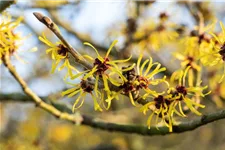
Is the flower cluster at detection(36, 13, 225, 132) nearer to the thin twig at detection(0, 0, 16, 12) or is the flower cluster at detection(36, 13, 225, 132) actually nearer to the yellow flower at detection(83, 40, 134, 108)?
the yellow flower at detection(83, 40, 134, 108)

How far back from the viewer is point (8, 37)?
5.60ft

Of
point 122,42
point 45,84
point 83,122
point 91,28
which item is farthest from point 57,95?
point 45,84

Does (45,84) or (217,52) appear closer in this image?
(217,52)

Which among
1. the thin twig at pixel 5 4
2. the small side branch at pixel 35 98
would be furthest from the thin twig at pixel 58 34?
the small side branch at pixel 35 98

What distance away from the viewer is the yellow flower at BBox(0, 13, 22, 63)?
160 centimetres

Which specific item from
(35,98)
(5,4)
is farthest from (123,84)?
(35,98)

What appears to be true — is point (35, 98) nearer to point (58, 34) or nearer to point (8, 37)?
point (8, 37)

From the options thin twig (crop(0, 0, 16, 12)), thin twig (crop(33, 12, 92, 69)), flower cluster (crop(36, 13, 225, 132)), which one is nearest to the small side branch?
thin twig (crop(0, 0, 16, 12))

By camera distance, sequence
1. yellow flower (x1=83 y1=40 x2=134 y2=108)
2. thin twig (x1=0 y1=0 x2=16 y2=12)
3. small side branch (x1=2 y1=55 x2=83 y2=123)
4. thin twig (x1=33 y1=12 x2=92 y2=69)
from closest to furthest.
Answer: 1. thin twig (x1=33 y1=12 x2=92 y2=69)
2. yellow flower (x1=83 y1=40 x2=134 y2=108)
3. thin twig (x1=0 y1=0 x2=16 y2=12)
4. small side branch (x1=2 y1=55 x2=83 y2=123)

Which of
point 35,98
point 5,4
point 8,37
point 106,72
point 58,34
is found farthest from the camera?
point 35,98

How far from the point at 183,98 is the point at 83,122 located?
3.08 feet

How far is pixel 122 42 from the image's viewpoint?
2943mm

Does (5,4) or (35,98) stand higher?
(5,4)

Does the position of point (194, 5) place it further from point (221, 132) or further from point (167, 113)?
point (221, 132)
